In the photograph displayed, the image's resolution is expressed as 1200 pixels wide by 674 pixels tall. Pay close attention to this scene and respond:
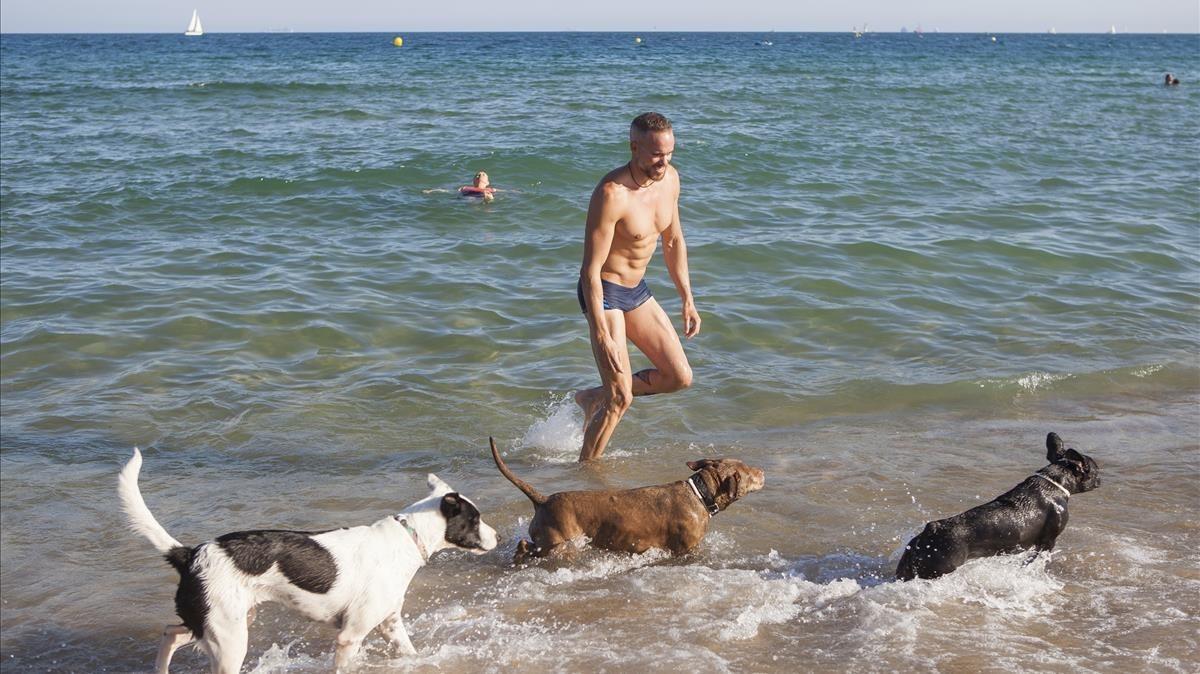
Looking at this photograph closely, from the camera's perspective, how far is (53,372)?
883 centimetres

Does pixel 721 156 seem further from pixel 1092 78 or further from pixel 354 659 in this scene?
pixel 1092 78

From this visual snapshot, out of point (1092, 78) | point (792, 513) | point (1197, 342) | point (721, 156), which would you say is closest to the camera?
point (792, 513)

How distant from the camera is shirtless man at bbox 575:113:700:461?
20.2 ft

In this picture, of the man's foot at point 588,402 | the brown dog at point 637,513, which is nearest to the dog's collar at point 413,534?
the brown dog at point 637,513

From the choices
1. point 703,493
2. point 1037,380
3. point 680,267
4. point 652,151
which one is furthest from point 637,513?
point 1037,380

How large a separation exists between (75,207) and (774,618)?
13.0 meters

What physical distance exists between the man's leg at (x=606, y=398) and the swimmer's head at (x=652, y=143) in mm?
902

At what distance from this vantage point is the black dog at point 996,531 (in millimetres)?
4926

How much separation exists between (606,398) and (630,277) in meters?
0.76

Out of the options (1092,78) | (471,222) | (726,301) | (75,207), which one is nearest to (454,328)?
(726,301)

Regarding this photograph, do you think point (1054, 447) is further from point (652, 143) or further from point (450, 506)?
point (450, 506)

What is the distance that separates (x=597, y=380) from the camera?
872cm

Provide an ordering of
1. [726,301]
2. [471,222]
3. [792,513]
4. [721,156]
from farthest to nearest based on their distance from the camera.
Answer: [721,156], [471,222], [726,301], [792,513]

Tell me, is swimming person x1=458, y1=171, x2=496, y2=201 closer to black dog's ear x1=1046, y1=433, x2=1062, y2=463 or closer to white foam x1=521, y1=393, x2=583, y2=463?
white foam x1=521, y1=393, x2=583, y2=463
